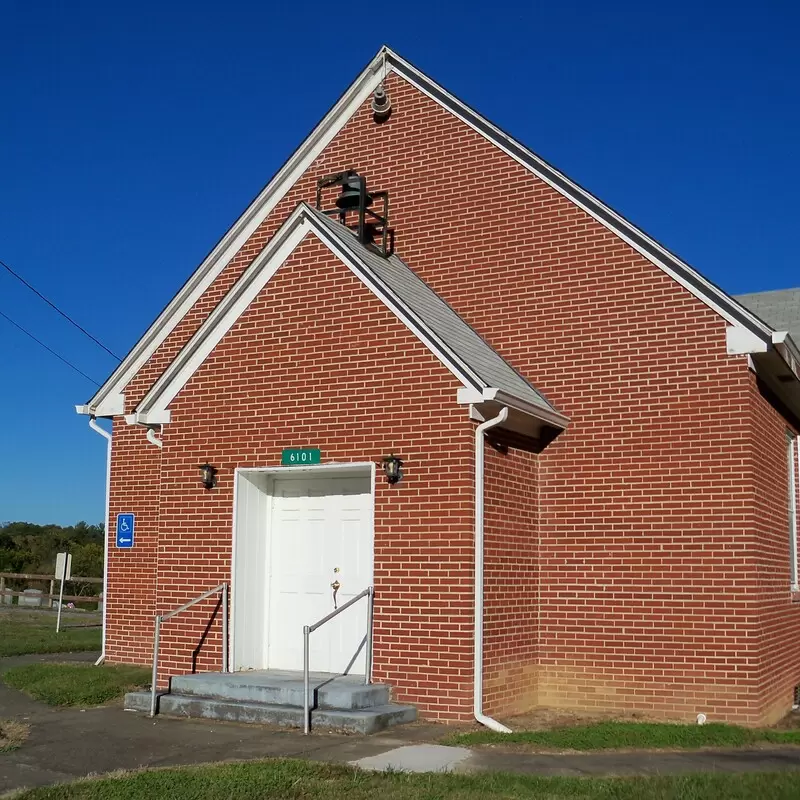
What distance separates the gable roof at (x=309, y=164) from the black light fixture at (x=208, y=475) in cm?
428

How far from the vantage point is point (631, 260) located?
39.8ft

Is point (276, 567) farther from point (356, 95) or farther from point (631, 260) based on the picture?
point (356, 95)

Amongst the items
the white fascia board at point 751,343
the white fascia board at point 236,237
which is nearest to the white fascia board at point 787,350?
the white fascia board at point 751,343

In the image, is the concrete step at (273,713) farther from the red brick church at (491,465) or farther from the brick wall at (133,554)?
the brick wall at (133,554)

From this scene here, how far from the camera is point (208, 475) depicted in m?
12.1

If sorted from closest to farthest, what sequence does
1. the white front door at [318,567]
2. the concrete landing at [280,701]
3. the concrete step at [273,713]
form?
the concrete step at [273,713], the concrete landing at [280,701], the white front door at [318,567]

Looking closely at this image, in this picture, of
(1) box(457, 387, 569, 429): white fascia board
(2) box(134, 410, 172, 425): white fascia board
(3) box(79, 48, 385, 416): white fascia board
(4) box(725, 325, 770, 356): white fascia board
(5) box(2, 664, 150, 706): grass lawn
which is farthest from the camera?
(3) box(79, 48, 385, 416): white fascia board

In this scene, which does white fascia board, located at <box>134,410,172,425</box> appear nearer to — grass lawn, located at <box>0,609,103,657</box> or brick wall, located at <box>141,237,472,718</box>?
brick wall, located at <box>141,237,472,718</box>

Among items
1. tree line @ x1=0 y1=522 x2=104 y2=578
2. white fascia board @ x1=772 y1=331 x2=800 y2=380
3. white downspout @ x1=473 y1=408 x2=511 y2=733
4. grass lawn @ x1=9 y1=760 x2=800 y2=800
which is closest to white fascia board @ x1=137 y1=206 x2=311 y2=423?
white downspout @ x1=473 y1=408 x2=511 y2=733

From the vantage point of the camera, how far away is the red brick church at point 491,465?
428 inches

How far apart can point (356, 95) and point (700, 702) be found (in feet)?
30.2

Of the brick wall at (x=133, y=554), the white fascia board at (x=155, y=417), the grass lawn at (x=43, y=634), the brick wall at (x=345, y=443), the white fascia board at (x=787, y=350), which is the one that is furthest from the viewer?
the grass lawn at (x=43, y=634)

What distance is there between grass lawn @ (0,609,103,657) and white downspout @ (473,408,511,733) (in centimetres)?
1007

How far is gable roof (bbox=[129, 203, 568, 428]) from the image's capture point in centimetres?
1095
